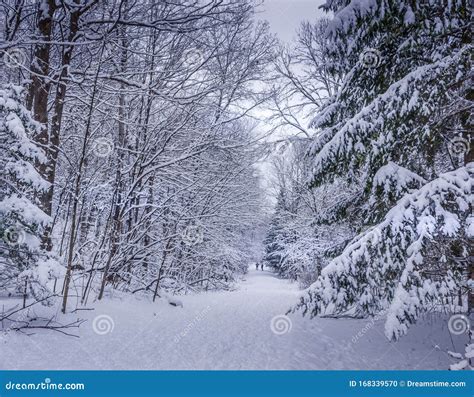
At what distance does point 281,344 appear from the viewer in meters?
4.88

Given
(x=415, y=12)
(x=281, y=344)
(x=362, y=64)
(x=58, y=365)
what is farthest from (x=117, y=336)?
(x=415, y=12)

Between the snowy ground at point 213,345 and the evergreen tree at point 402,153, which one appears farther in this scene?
the snowy ground at point 213,345

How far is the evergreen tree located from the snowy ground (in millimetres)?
769

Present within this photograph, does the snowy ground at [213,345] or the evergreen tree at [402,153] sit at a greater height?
the evergreen tree at [402,153]

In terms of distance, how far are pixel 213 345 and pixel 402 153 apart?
3.69m

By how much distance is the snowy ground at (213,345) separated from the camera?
340 cm

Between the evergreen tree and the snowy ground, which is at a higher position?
the evergreen tree

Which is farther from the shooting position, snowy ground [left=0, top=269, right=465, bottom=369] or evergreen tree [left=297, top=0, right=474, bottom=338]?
snowy ground [left=0, top=269, right=465, bottom=369]

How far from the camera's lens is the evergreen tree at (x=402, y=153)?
3125 mm

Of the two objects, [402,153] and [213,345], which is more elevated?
[402,153]

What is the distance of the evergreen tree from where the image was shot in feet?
10.3

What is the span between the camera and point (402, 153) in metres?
4.57

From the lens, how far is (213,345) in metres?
4.53

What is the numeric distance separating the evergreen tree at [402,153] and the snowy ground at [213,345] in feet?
2.52
